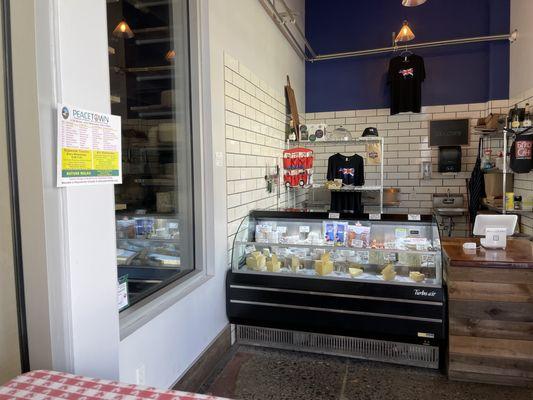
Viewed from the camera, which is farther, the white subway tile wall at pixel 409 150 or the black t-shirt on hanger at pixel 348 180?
the white subway tile wall at pixel 409 150

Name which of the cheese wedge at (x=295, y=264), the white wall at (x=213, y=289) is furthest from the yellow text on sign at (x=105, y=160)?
the cheese wedge at (x=295, y=264)

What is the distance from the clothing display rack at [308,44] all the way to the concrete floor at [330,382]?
11.6 feet

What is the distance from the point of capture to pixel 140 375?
208 centimetres

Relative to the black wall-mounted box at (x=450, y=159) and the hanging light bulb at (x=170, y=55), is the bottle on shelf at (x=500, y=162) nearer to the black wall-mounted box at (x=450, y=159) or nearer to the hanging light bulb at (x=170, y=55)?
the black wall-mounted box at (x=450, y=159)

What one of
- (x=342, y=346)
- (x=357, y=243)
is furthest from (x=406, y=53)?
(x=342, y=346)

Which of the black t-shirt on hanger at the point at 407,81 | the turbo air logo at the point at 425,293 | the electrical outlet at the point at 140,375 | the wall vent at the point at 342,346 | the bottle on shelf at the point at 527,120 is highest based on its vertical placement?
the black t-shirt on hanger at the point at 407,81

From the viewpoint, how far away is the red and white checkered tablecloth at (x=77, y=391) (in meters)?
1.08

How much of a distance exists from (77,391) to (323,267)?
216cm

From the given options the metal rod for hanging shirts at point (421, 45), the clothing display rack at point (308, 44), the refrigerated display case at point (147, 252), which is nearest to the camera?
the refrigerated display case at point (147, 252)

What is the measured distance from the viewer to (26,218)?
140 centimetres

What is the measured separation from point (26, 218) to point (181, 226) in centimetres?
149

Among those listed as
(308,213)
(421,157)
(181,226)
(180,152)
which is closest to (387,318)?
(308,213)

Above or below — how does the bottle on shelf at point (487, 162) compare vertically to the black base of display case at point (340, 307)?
above

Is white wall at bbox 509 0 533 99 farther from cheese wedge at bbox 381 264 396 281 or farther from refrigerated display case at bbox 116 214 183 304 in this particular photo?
refrigerated display case at bbox 116 214 183 304
